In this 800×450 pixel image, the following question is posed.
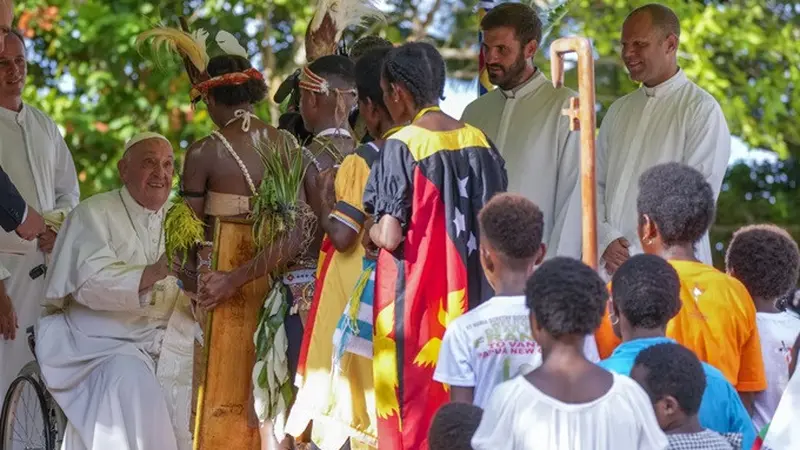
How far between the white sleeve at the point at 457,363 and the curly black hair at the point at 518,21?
2.42 metres

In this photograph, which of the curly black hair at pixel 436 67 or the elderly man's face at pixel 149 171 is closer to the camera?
the curly black hair at pixel 436 67

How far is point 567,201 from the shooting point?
749 centimetres

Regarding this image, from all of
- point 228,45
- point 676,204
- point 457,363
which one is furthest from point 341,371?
point 228,45

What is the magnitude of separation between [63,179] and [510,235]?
189 inches

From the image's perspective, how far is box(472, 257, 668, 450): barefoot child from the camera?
4746 millimetres

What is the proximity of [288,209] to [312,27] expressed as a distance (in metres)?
1.39

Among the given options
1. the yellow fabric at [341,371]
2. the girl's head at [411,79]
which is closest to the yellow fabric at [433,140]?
the girl's head at [411,79]

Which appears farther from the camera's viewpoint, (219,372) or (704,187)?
(219,372)

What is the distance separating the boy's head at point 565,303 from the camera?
4.86m

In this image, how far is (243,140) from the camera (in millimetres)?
7727

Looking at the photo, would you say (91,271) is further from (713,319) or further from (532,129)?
(713,319)

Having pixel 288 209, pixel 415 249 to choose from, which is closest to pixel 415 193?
pixel 415 249

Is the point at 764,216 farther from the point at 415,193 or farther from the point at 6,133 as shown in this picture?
the point at 415,193

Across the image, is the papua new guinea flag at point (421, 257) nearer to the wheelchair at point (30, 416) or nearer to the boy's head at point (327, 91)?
the boy's head at point (327, 91)
